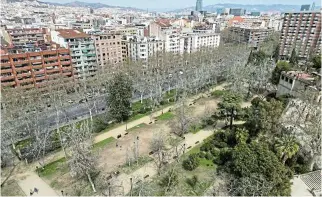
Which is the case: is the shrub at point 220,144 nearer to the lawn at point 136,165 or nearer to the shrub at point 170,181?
the shrub at point 170,181

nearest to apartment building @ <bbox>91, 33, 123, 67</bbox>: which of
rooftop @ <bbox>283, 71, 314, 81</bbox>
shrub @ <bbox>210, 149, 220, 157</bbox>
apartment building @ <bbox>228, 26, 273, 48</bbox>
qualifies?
shrub @ <bbox>210, 149, 220, 157</bbox>

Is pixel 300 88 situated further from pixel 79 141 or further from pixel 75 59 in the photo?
pixel 75 59

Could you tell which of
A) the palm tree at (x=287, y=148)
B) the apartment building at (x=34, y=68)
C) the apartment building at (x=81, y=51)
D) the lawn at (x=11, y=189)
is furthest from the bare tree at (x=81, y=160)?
the apartment building at (x=81, y=51)

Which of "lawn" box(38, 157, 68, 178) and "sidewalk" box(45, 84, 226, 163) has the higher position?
"lawn" box(38, 157, 68, 178)

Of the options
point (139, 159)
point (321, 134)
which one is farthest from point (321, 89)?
point (139, 159)

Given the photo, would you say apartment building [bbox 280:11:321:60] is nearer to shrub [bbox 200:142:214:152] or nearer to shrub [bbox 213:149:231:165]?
shrub [bbox 200:142:214:152]
